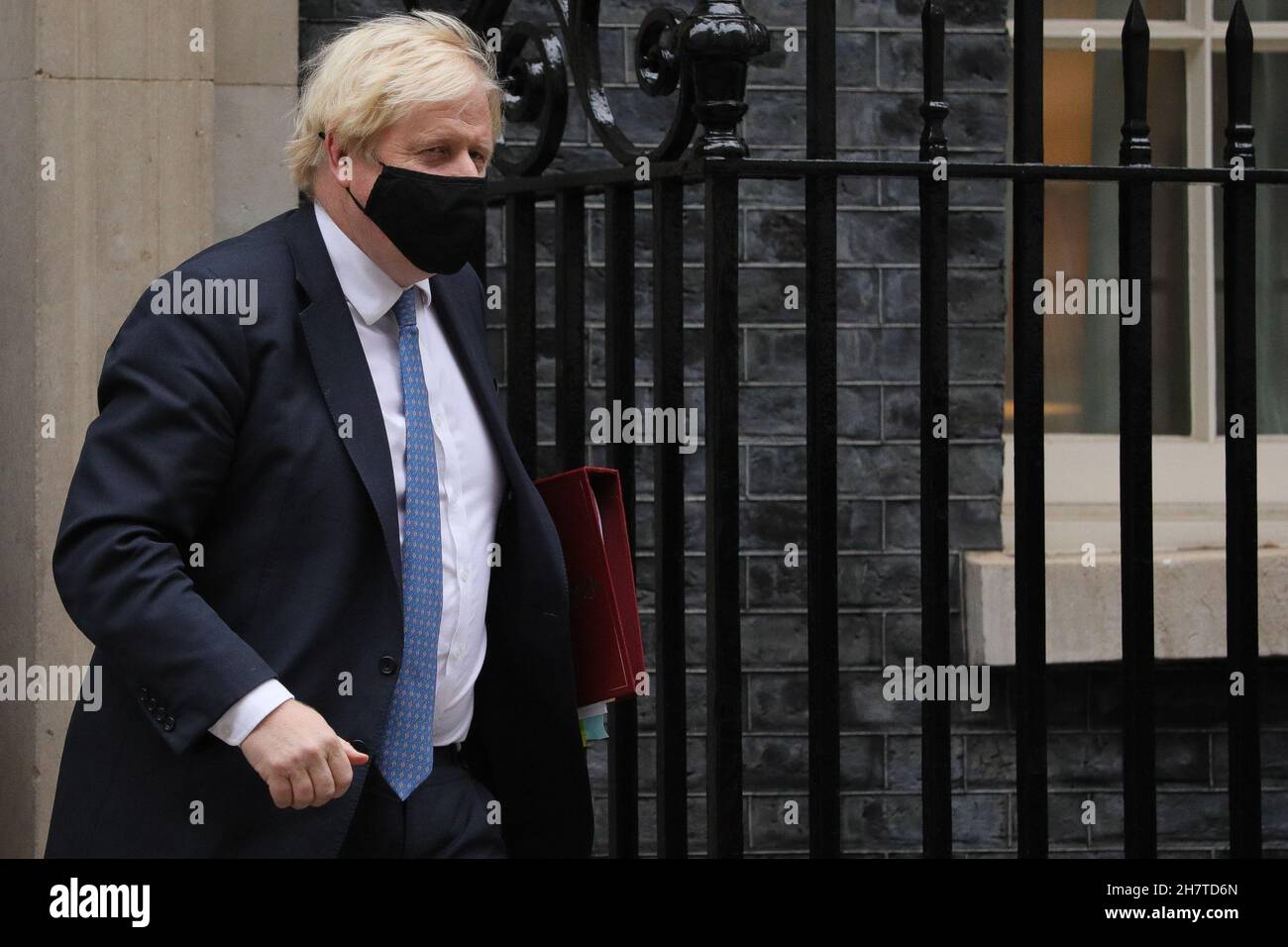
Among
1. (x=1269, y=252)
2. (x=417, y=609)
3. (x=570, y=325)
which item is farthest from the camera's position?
(x=1269, y=252)

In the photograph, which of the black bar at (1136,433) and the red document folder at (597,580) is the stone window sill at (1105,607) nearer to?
the black bar at (1136,433)

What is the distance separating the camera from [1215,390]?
5391 millimetres

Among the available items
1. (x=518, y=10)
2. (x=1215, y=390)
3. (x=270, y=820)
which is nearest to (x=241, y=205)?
(x=518, y=10)

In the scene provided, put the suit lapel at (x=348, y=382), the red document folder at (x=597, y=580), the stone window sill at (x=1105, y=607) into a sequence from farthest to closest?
the stone window sill at (x=1105, y=607) → the red document folder at (x=597, y=580) → the suit lapel at (x=348, y=382)

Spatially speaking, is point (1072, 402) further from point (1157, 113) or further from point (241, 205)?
point (241, 205)

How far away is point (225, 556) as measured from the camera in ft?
7.94

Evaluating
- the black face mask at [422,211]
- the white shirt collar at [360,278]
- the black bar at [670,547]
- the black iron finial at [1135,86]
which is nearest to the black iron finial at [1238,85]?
the black iron finial at [1135,86]

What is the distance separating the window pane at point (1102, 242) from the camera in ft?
17.7

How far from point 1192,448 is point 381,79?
352 centimetres

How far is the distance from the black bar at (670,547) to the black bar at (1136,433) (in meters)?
0.78

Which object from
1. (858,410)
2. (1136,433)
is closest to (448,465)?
(1136,433)

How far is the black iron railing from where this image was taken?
9.50 ft

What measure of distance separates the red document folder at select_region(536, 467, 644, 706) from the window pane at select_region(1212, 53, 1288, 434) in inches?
123

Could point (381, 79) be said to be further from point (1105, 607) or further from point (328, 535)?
point (1105, 607)
